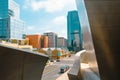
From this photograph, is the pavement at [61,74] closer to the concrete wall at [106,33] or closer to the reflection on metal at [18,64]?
the concrete wall at [106,33]

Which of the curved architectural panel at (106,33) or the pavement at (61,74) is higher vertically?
the curved architectural panel at (106,33)

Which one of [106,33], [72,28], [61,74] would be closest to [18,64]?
[106,33]

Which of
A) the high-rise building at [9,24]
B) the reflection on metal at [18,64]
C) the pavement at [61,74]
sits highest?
the high-rise building at [9,24]

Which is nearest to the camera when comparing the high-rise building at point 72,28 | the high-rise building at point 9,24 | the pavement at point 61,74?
the pavement at point 61,74

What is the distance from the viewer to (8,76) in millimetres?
5703

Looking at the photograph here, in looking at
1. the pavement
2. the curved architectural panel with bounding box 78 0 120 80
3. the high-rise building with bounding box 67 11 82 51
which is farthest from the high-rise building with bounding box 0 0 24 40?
the curved architectural panel with bounding box 78 0 120 80

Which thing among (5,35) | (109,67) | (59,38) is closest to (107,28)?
(109,67)

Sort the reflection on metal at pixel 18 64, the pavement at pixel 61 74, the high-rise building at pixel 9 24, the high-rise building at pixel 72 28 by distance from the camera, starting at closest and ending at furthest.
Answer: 1. the reflection on metal at pixel 18 64
2. the pavement at pixel 61 74
3. the high-rise building at pixel 9 24
4. the high-rise building at pixel 72 28

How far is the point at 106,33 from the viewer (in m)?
9.31

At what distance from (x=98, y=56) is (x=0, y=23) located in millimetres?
120657

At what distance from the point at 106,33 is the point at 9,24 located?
349ft

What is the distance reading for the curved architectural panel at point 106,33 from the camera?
8773 millimetres

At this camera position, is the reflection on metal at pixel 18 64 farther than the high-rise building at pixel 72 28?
No

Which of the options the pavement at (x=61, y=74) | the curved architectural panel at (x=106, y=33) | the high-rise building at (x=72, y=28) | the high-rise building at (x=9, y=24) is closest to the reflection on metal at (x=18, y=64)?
the curved architectural panel at (x=106, y=33)
